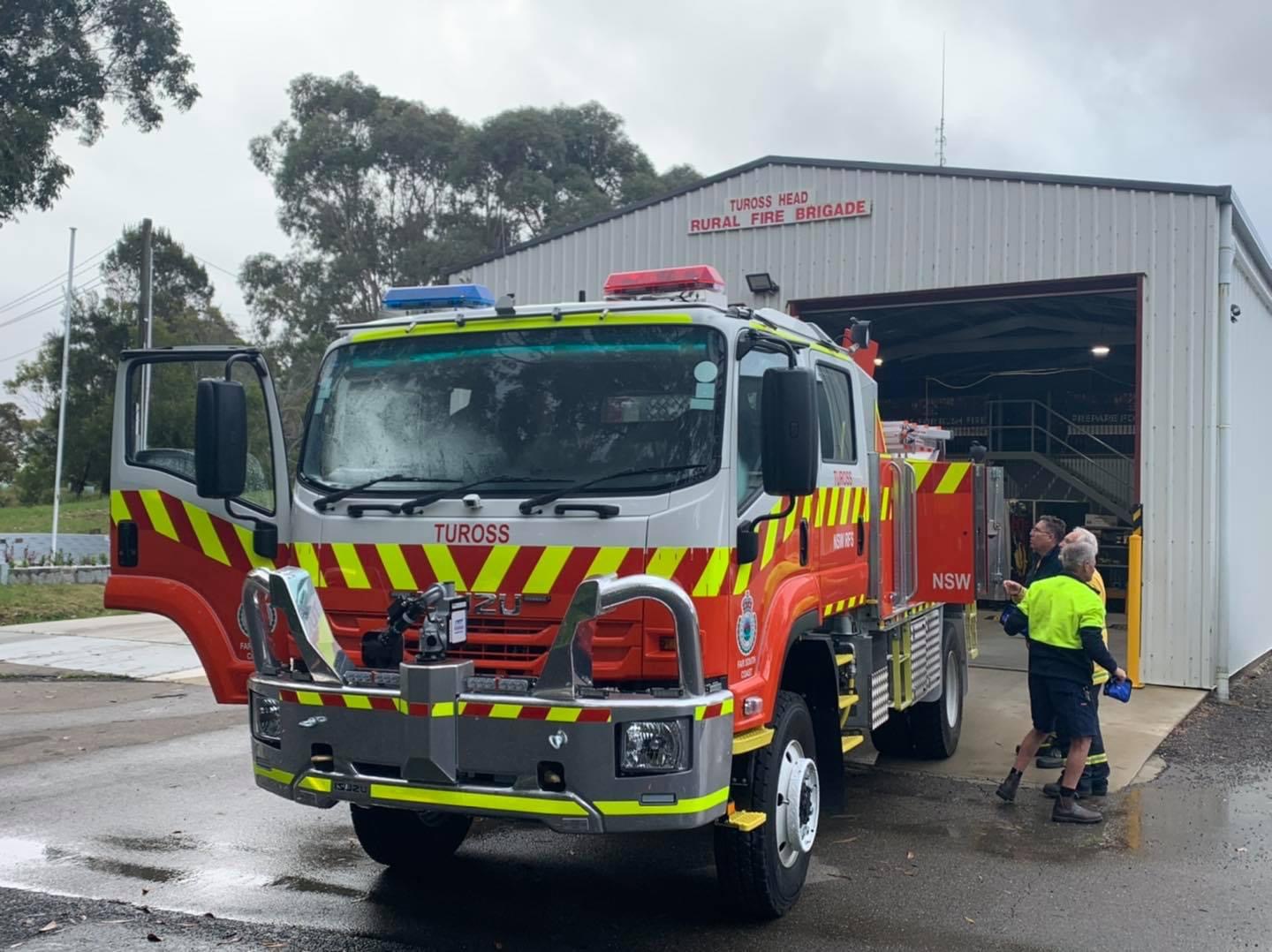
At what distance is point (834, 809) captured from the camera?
5.55 m

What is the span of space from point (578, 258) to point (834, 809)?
9989 mm

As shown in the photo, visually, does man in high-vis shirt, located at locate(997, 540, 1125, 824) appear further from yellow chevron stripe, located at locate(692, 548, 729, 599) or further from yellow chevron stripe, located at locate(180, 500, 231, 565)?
yellow chevron stripe, located at locate(180, 500, 231, 565)

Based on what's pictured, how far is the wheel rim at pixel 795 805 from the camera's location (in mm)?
4918

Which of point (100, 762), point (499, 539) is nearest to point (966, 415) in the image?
point (100, 762)

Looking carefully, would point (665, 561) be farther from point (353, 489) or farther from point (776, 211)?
point (776, 211)

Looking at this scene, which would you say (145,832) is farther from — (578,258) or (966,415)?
(966,415)

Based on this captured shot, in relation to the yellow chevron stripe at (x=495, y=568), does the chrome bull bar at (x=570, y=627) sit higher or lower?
lower

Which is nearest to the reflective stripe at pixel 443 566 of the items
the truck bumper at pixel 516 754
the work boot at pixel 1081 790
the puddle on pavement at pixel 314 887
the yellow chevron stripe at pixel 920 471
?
the truck bumper at pixel 516 754

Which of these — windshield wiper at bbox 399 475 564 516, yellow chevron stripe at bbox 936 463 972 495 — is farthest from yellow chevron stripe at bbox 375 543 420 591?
yellow chevron stripe at bbox 936 463 972 495

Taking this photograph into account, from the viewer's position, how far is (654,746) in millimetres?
4074

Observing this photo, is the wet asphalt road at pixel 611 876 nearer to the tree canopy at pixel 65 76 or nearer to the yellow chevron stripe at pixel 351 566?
the yellow chevron stripe at pixel 351 566

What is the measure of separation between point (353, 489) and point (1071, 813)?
15.1 feet

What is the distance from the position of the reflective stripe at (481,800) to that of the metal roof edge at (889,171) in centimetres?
907

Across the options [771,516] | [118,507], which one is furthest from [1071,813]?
[118,507]
